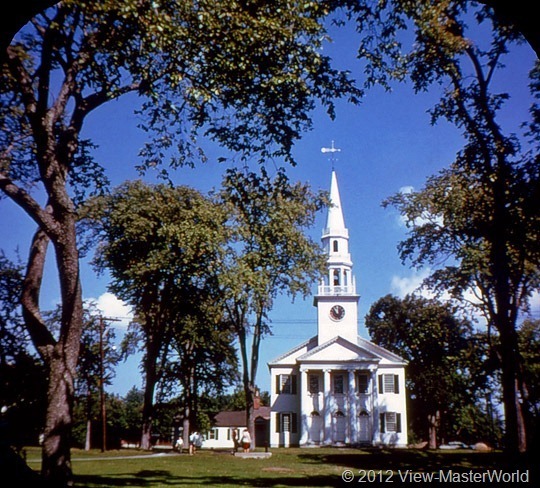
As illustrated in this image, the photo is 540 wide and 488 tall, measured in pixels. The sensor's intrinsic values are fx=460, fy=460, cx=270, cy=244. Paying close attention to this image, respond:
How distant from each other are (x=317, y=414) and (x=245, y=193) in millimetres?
44832

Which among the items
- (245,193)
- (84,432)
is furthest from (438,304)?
(84,432)

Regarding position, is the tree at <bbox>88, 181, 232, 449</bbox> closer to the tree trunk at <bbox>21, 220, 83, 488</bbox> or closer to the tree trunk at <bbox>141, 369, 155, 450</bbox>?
the tree trunk at <bbox>141, 369, 155, 450</bbox>

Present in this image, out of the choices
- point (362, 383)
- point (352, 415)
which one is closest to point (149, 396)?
point (352, 415)

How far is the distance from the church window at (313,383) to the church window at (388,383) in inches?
275

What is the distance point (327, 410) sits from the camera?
4959cm

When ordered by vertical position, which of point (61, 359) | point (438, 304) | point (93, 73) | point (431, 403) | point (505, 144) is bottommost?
point (431, 403)

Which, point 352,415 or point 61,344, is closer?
point 61,344

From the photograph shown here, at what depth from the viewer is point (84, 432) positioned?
50.3m

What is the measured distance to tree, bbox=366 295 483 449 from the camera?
4481 centimetres

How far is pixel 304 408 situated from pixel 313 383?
2906 mm

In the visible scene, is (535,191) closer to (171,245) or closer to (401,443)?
(171,245)

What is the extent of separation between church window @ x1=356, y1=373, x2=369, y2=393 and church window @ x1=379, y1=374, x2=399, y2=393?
165 cm

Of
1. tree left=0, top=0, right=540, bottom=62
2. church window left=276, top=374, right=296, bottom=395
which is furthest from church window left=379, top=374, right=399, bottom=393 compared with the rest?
tree left=0, top=0, right=540, bottom=62

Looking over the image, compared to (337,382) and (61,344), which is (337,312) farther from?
(61,344)
